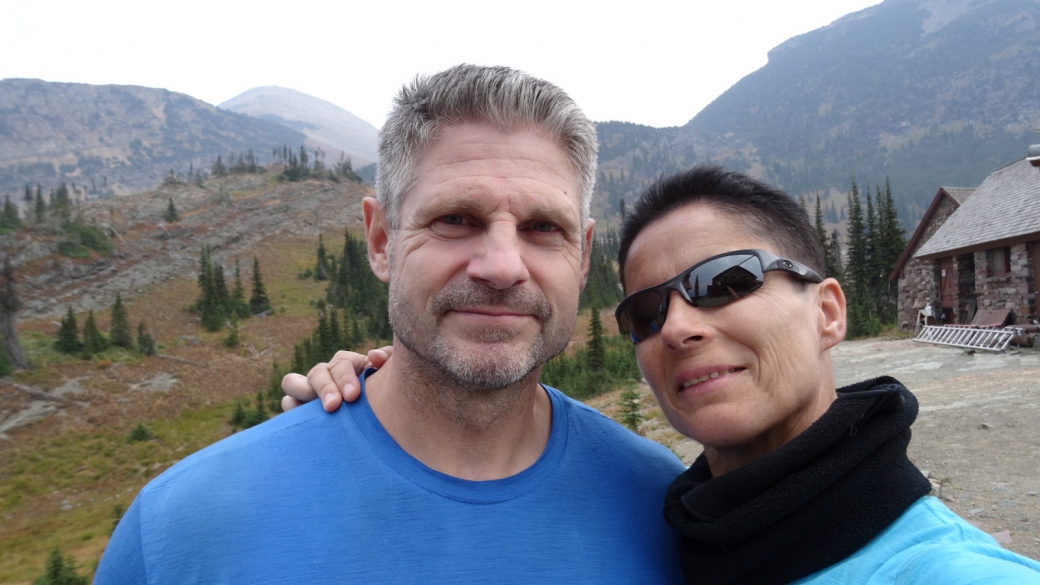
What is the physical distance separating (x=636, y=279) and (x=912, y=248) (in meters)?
38.2

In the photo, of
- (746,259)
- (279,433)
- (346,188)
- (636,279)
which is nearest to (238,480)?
(279,433)

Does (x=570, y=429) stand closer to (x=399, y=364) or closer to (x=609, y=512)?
(x=609, y=512)

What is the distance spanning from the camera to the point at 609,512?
2.02 meters

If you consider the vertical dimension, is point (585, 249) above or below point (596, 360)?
above

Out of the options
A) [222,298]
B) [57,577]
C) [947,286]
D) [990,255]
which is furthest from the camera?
[222,298]

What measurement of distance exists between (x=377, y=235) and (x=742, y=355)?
1516 millimetres

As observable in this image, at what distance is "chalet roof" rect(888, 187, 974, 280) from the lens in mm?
30547

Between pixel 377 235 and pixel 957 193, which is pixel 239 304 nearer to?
pixel 957 193

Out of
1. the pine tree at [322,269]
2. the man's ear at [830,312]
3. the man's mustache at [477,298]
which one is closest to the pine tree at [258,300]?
the pine tree at [322,269]

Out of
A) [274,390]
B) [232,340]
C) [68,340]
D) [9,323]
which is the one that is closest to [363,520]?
[274,390]

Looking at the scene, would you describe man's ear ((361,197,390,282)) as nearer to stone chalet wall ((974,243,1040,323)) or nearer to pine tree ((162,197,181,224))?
stone chalet wall ((974,243,1040,323))

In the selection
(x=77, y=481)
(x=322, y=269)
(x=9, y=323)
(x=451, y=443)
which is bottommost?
(x=77, y=481)

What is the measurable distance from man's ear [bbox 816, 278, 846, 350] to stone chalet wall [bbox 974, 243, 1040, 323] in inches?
921

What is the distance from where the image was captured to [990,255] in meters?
21.1
